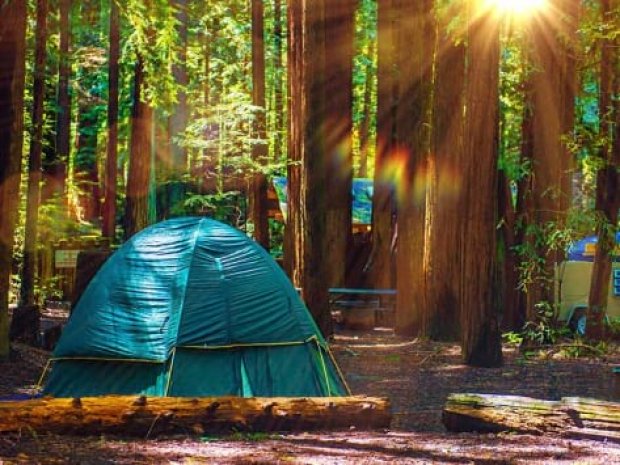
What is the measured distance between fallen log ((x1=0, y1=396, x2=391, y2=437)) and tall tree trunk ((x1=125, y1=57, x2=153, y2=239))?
48.5 ft

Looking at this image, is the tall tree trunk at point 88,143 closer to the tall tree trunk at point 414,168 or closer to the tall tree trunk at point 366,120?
the tall tree trunk at point 366,120

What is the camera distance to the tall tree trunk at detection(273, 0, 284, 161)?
3669 cm

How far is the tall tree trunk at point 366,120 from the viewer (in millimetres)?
39438

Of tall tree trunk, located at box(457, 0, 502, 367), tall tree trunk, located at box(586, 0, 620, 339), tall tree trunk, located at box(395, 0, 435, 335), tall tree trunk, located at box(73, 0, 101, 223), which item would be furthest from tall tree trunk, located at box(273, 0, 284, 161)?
tall tree trunk, located at box(457, 0, 502, 367)

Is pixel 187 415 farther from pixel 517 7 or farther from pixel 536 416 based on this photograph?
pixel 517 7

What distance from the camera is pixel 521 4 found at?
644 inches

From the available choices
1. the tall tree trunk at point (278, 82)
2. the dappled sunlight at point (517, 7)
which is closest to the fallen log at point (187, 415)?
the dappled sunlight at point (517, 7)

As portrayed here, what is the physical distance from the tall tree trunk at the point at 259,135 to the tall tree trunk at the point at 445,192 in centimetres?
905

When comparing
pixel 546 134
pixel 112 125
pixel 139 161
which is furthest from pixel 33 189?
pixel 546 134

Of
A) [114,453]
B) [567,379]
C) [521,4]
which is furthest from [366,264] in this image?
[114,453]

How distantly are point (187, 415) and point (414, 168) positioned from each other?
1293 centimetres

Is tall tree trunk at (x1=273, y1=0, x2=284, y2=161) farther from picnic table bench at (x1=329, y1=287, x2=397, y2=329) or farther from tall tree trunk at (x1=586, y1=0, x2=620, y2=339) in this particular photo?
tall tree trunk at (x1=586, y1=0, x2=620, y2=339)

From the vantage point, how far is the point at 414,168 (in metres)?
21.2

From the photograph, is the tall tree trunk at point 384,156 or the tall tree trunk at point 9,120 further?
the tall tree trunk at point 384,156
